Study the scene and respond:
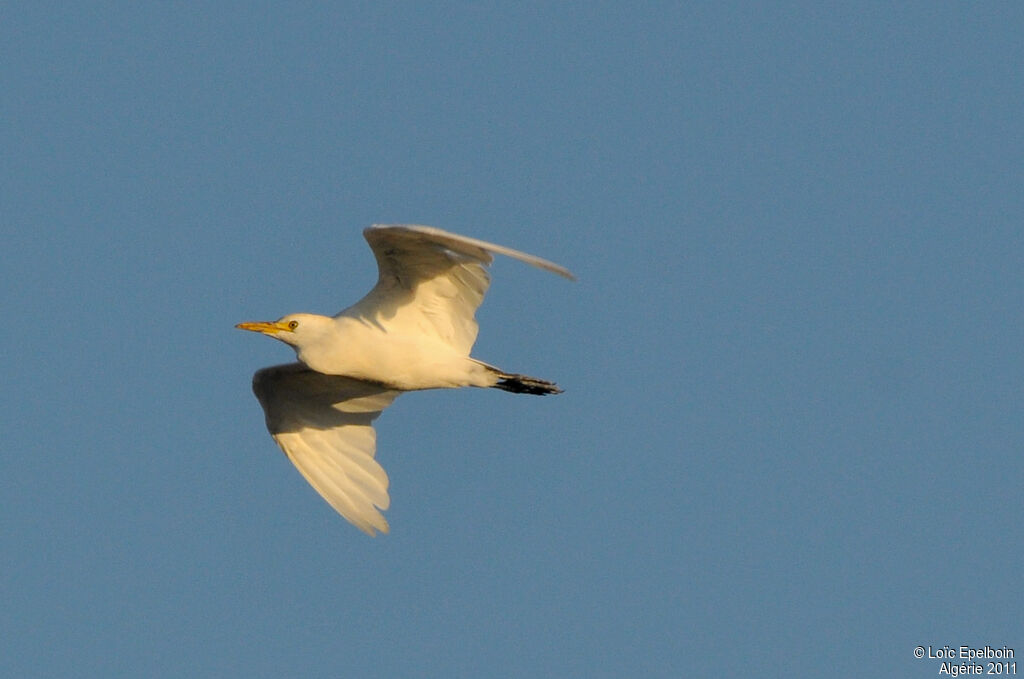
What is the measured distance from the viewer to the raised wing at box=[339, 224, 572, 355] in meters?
18.0

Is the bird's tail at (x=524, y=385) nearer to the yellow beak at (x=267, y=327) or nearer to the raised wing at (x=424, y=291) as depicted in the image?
the raised wing at (x=424, y=291)

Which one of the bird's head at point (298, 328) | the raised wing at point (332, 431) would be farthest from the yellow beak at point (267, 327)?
the raised wing at point (332, 431)

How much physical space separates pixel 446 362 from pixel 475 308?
2.41 feet

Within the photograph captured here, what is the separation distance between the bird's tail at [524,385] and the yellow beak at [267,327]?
2.57 m

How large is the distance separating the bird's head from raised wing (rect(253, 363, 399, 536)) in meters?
1.54

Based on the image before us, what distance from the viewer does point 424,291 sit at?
19.0 meters

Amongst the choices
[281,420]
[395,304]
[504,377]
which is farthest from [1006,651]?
A: [281,420]

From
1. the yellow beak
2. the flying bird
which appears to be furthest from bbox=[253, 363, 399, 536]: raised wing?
the yellow beak

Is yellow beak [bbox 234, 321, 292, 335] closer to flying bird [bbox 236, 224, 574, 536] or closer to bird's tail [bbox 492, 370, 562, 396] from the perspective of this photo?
flying bird [bbox 236, 224, 574, 536]

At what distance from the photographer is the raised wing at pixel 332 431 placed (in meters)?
20.5

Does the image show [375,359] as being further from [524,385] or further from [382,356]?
[524,385]

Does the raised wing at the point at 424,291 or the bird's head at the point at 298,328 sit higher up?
the raised wing at the point at 424,291

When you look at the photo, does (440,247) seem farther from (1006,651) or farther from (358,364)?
(1006,651)

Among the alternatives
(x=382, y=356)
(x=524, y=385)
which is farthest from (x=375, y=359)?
(x=524, y=385)
